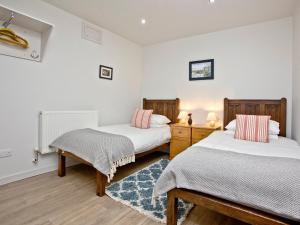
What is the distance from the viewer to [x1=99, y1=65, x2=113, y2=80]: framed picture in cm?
336

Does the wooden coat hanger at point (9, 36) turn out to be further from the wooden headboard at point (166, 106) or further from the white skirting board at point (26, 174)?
the wooden headboard at point (166, 106)

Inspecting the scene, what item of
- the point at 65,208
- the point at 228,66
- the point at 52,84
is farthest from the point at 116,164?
the point at 228,66

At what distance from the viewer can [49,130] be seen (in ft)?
8.34

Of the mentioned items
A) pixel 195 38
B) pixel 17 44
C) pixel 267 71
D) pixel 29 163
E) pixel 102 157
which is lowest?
pixel 29 163

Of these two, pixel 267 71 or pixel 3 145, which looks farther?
pixel 267 71

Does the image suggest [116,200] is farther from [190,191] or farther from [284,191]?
[284,191]

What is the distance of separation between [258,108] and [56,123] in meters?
3.24

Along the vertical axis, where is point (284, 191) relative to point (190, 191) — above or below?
above

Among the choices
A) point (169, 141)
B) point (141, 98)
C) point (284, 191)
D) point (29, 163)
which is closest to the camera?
point (284, 191)

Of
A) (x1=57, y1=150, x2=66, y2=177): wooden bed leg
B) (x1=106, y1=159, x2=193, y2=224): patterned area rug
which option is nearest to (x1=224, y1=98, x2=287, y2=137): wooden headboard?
(x1=106, y1=159, x2=193, y2=224): patterned area rug

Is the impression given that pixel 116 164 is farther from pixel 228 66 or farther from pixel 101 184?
pixel 228 66

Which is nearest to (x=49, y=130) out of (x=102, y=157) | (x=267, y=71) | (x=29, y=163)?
(x=29, y=163)

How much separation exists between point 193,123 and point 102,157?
220cm

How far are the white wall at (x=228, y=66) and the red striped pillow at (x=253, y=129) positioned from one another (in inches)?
31.0
